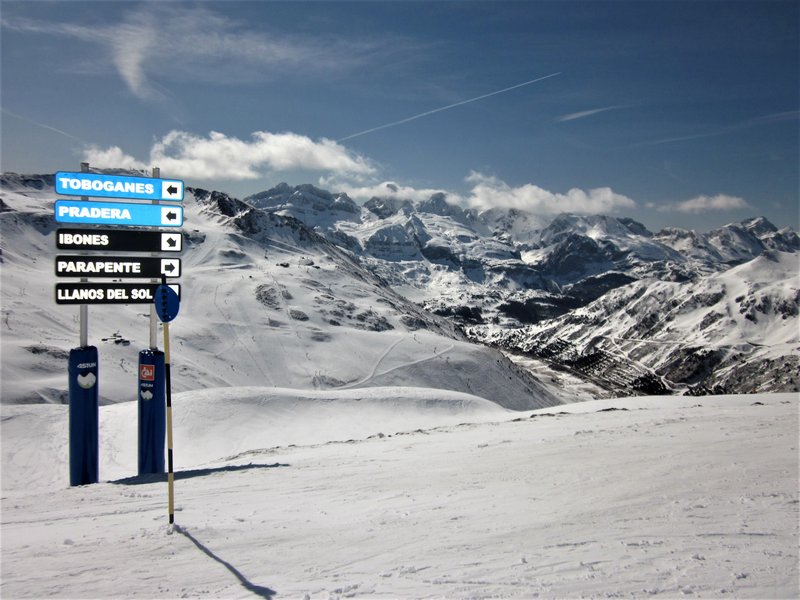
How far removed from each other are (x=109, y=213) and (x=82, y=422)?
272 inches

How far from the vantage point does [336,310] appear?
102 meters

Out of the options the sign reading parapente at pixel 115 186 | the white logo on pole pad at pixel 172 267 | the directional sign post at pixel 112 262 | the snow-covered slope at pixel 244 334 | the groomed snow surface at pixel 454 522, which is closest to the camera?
the groomed snow surface at pixel 454 522

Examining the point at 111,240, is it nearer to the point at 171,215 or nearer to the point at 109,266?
the point at 109,266

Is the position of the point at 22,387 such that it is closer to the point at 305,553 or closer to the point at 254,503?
the point at 254,503

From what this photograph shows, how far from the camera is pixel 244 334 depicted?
82688 millimetres

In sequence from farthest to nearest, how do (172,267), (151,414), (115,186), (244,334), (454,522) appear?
(244,334) < (172,267) < (151,414) < (115,186) < (454,522)

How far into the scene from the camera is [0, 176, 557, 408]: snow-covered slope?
5441 cm

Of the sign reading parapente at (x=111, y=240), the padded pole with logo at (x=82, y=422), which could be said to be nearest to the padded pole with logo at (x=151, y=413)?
the sign reading parapente at (x=111, y=240)

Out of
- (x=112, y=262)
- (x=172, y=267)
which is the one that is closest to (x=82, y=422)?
(x=112, y=262)

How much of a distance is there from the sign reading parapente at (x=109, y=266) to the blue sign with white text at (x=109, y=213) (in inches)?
48.0

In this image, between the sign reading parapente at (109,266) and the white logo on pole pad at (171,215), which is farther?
the white logo on pole pad at (171,215)

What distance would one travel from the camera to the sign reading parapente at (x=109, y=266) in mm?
17656

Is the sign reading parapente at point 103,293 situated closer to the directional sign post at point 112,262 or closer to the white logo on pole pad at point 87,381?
the directional sign post at point 112,262

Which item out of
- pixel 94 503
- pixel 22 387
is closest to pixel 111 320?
pixel 22 387
